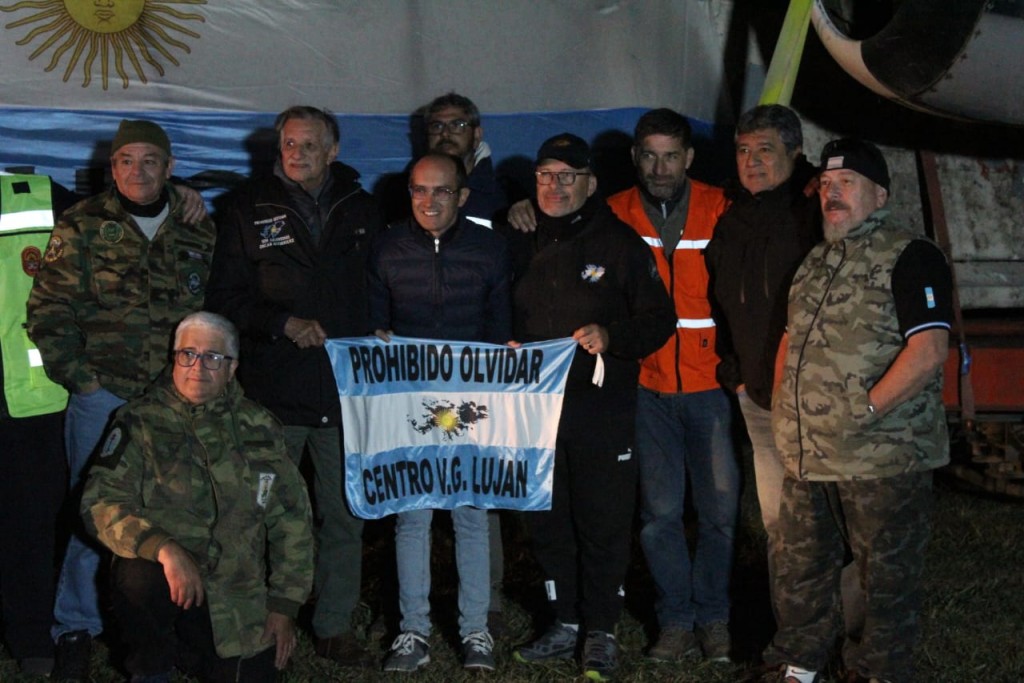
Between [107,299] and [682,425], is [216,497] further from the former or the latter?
[682,425]

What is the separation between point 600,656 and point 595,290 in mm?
1444

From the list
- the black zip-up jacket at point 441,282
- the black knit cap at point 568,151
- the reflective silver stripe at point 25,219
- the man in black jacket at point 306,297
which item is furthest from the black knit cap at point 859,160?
the reflective silver stripe at point 25,219

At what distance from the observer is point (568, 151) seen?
191 inches

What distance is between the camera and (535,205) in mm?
5109

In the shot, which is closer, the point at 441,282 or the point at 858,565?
the point at 858,565

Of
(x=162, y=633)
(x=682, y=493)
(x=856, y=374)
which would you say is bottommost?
(x=162, y=633)

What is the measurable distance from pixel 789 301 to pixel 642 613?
6.20ft

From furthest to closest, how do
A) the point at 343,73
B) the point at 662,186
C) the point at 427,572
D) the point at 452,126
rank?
the point at 343,73 < the point at 452,126 < the point at 662,186 < the point at 427,572

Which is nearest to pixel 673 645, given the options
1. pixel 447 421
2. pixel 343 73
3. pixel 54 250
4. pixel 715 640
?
pixel 715 640

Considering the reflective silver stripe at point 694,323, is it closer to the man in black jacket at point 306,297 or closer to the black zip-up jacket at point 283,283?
the man in black jacket at point 306,297

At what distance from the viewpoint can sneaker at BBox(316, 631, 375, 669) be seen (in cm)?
496

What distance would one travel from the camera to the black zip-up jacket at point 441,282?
490 cm

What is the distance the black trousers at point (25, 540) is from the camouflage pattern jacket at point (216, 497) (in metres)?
0.78

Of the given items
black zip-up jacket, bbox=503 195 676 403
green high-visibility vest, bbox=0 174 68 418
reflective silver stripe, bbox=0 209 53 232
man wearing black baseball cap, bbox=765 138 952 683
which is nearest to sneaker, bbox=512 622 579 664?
black zip-up jacket, bbox=503 195 676 403
